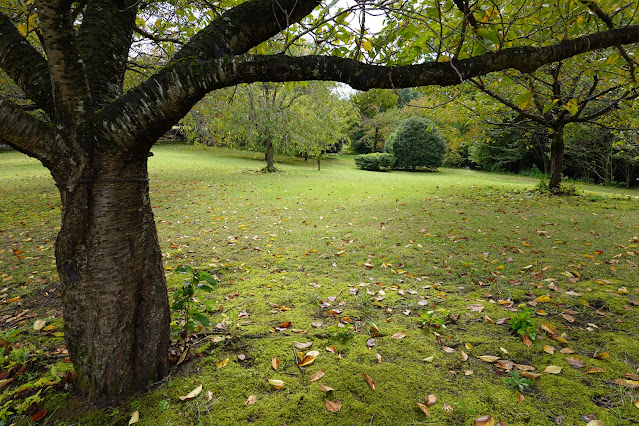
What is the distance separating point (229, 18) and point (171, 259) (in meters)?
3.75

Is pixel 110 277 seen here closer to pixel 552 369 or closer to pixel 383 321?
pixel 383 321

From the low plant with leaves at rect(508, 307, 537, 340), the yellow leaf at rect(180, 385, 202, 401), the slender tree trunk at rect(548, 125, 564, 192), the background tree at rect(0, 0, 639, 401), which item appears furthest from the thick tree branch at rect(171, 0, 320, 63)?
the slender tree trunk at rect(548, 125, 564, 192)

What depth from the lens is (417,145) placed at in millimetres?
25250

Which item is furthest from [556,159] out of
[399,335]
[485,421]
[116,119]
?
[116,119]

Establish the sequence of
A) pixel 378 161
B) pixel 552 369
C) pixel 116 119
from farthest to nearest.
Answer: pixel 378 161 < pixel 552 369 < pixel 116 119

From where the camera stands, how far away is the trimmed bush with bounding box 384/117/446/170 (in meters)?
24.9

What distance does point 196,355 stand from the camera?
254 centimetres

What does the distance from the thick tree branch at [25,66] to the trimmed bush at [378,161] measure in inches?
985

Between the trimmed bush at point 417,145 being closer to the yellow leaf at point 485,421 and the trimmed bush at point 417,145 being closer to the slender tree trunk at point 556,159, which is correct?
the slender tree trunk at point 556,159

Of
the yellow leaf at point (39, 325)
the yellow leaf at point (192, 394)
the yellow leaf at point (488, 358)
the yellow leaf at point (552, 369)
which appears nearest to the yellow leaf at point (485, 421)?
the yellow leaf at point (488, 358)

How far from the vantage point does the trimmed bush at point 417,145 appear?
2488cm

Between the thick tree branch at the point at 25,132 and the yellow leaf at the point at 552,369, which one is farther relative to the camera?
the yellow leaf at the point at 552,369

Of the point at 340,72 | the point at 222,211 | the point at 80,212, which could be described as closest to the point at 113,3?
the point at 80,212

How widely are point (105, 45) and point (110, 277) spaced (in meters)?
1.61
